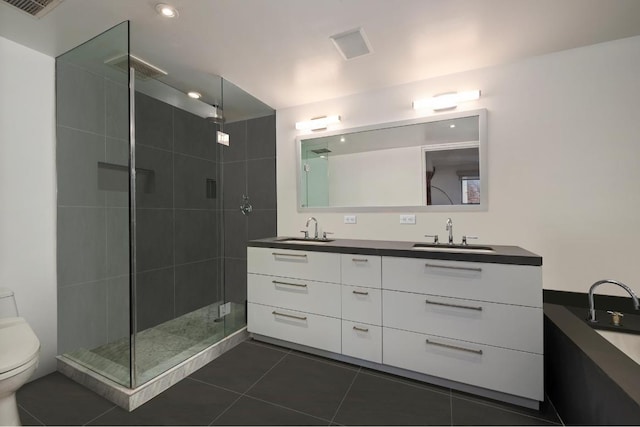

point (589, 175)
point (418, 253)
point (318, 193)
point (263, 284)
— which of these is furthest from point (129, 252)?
point (589, 175)

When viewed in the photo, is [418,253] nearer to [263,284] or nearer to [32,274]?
[263,284]

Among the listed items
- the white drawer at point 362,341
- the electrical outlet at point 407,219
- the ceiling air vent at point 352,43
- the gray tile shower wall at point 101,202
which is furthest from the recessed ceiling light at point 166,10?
the white drawer at point 362,341

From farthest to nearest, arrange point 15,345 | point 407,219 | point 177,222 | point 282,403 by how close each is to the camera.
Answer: point 177,222 → point 407,219 → point 282,403 → point 15,345

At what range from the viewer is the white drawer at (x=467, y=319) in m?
1.48

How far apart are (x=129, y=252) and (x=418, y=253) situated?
1.85 meters

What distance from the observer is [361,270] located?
75.2 inches

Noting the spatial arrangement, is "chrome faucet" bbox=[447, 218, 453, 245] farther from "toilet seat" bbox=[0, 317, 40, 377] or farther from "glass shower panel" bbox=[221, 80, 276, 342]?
"toilet seat" bbox=[0, 317, 40, 377]

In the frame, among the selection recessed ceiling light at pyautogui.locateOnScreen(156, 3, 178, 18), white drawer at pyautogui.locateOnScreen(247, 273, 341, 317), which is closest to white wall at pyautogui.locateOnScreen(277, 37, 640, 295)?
white drawer at pyautogui.locateOnScreen(247, 273, 341, 317)

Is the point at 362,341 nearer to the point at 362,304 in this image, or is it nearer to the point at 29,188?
the point at 362,304

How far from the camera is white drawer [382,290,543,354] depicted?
4.85 feet

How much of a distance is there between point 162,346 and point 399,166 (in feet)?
8.04

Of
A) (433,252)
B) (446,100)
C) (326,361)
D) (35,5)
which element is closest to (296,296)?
(326,361)

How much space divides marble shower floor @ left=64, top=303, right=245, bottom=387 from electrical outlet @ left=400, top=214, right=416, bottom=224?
5.62 ft

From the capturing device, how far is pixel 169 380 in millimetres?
1745
